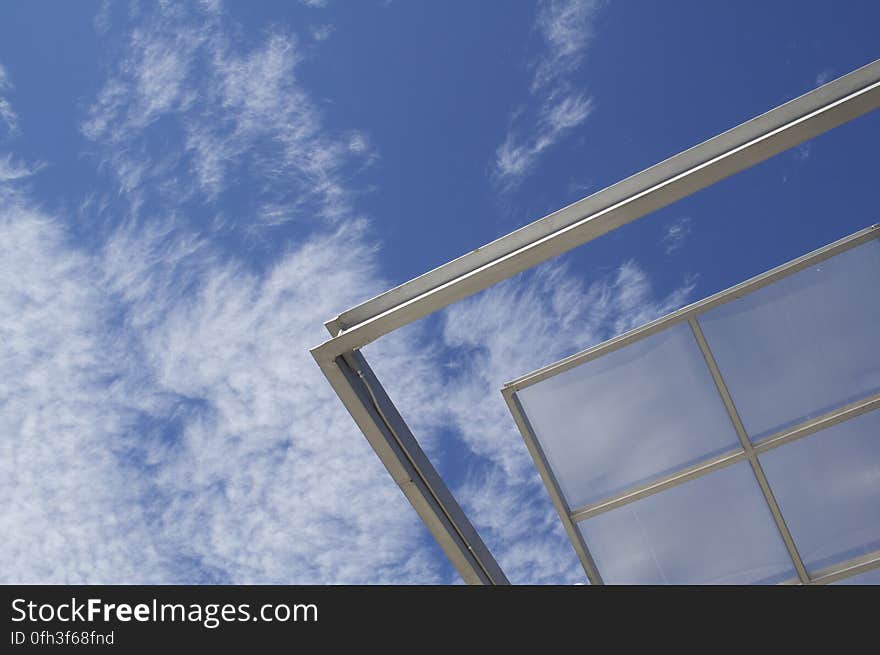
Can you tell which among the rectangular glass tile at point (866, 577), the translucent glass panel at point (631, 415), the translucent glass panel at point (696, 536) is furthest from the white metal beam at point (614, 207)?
the rectangular glass tile at point (866, 577)

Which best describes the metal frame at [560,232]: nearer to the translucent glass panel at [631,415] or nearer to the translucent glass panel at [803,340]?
the translucent glass panel at [631,415]

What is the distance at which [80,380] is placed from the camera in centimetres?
1385

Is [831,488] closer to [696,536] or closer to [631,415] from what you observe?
[696,536]

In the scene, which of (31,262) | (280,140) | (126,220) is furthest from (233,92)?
(31,262)

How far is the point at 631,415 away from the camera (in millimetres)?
8719

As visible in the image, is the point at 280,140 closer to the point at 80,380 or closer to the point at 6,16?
the point at 6,16

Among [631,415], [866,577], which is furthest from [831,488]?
[631,415]

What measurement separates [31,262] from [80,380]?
2109 millimetres

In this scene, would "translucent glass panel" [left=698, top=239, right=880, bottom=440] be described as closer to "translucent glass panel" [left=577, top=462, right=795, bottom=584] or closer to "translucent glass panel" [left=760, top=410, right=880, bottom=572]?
"translucent glass panel" [left=760, top=410, right=880, bottom=572]

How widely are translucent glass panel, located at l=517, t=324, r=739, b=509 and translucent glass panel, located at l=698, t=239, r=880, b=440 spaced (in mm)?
321

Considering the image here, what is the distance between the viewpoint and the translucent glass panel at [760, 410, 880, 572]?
28.6 feet

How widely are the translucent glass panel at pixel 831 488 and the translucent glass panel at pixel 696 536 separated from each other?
27cm

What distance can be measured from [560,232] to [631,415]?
111 inches

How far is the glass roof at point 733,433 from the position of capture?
328 inches
